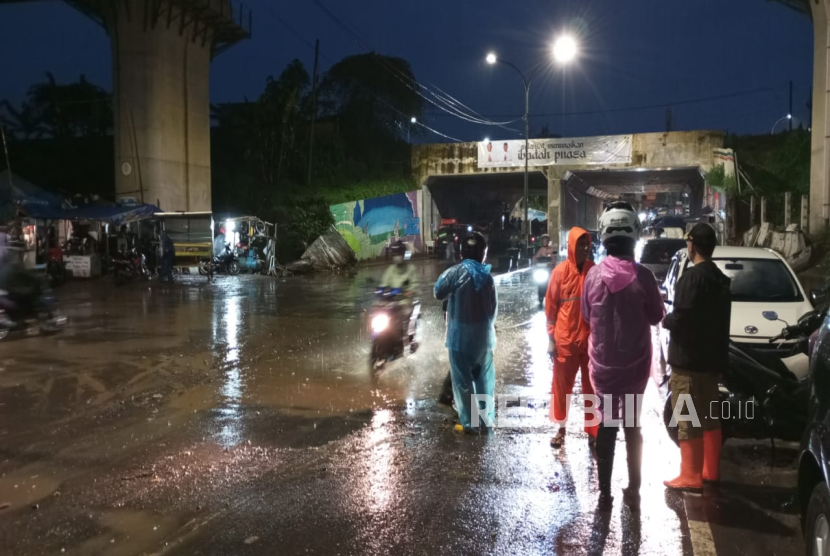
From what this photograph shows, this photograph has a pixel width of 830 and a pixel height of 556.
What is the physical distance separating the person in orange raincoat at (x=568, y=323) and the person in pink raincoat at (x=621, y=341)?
102 cm

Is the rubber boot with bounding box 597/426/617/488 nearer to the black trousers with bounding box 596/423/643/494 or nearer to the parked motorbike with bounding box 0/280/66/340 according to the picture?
the black trousers with bounding box 596/423/643/494

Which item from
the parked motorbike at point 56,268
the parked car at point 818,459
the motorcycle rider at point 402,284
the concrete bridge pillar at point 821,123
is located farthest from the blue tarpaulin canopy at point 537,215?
the parked car at point 818,459

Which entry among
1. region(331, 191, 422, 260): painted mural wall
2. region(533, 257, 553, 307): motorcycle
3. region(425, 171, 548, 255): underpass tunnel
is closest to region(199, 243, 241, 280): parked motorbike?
region(331, 191, 422, 260): painted mural wall

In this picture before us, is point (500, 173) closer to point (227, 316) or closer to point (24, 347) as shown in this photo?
point (227, 316)

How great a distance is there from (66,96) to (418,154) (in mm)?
20890

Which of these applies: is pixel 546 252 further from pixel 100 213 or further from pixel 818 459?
pixel 100 213

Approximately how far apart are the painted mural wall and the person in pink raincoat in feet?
95.5

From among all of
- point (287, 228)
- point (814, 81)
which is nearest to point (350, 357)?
point (814, 81)

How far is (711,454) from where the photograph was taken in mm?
5012

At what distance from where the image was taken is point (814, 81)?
21750 millimetres

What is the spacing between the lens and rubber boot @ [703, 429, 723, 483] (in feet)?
16.3

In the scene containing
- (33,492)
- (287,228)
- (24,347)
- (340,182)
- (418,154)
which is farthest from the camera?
(418,154)

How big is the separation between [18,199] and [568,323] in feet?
71.6

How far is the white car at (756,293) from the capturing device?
748cm
